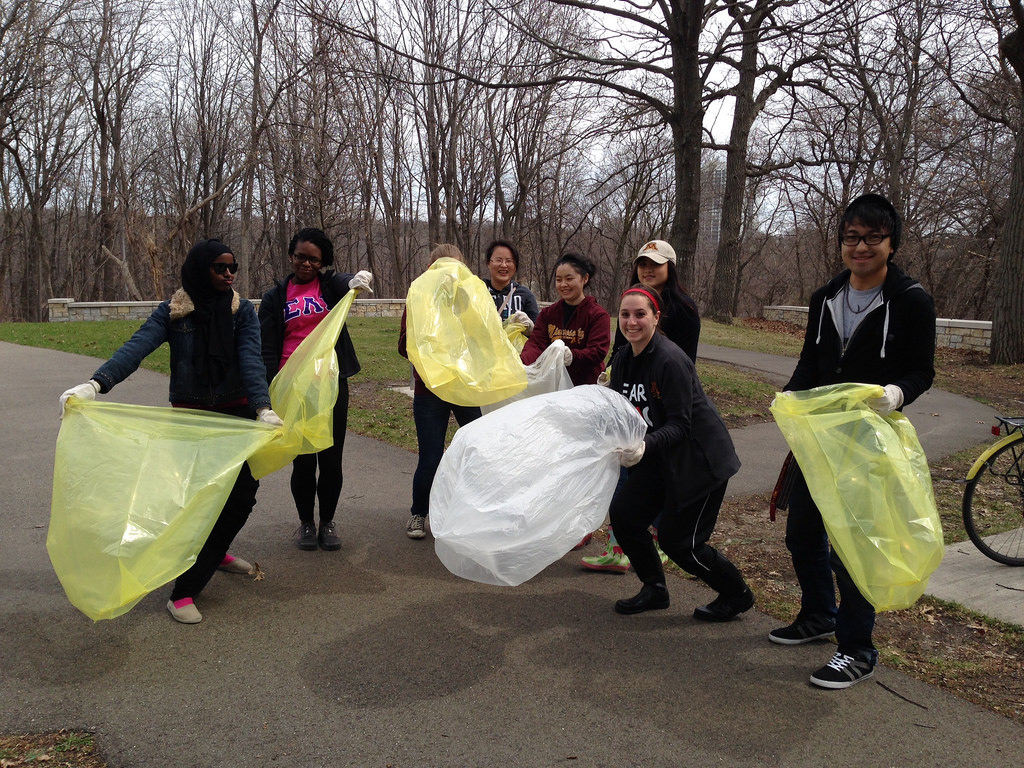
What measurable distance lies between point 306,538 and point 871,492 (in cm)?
298

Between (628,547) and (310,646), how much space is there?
4.77 feet

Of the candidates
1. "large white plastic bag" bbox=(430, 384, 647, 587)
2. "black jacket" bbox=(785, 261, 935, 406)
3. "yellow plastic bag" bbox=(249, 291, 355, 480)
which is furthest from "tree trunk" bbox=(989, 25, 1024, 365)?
"yellow plastic bag" bbox=(249, 291, 355, 480)

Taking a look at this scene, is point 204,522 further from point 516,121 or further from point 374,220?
point 374,220

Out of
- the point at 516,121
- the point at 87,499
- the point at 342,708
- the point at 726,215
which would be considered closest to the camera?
the point at 342,708

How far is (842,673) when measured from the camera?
2.81 metres

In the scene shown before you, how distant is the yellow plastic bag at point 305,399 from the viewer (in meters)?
3.43

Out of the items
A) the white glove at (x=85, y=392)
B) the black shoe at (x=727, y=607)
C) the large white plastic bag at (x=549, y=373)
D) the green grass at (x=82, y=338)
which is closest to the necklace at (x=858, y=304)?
the black shoe at (x=727, y=607)

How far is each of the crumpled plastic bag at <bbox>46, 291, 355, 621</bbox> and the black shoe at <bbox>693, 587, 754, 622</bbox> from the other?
2.10 m

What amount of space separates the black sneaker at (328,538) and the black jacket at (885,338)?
273 cm

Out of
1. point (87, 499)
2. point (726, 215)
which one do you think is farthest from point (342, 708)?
point (726, 215)

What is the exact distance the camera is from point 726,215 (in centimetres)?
2006

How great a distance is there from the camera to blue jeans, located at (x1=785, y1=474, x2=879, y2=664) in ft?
9.27

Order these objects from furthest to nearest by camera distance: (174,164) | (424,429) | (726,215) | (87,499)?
1. (174,164)
2. (726,215)
3. (424,429)
4. (87,499)

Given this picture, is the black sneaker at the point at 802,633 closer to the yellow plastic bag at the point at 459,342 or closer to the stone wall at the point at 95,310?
the yellow plastic bag at the point at 459,342
